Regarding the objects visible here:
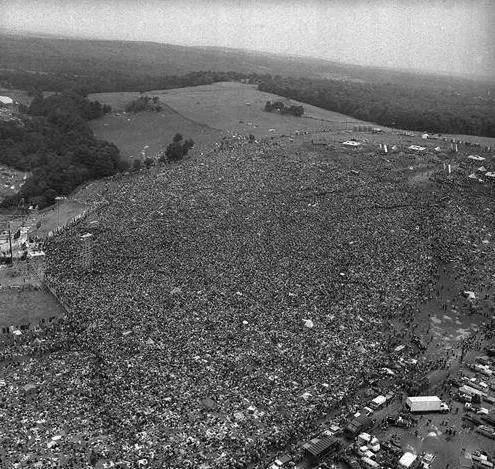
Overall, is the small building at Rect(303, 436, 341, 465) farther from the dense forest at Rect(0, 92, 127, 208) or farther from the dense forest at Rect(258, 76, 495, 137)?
the dense forest at Rect(258, 76, 495, 137)

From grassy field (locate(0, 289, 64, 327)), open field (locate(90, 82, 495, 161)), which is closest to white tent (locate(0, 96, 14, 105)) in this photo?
open field (locate(90, 82, 495, 161))

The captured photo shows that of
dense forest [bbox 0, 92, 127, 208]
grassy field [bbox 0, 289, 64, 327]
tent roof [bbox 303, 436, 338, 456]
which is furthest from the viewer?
dense forest [bbox 0, 92, 127, 208]

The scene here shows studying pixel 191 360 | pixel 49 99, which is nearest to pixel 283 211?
pixel 191 360

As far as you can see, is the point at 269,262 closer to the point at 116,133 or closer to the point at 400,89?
the point at 116,133

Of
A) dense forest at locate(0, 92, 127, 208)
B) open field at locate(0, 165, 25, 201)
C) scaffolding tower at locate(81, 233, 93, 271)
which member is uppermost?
dense forest at locate(0, 92, 127, 208)

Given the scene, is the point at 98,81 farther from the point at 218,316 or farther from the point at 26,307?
the point at 218,316

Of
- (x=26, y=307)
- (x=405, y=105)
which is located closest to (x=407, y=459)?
(x=26, y=307)

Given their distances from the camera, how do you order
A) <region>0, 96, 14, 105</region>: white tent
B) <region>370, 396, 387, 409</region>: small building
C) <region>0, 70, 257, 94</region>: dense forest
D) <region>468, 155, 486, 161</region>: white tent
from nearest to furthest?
<region>370, 396, 387, 409</region>: small building → <region>468, 155, 486, 161</region>: white tent → <region>0, 96, 14, 105</region>: white tent → <region>0, 70, 257, 94</region>: dense forest
